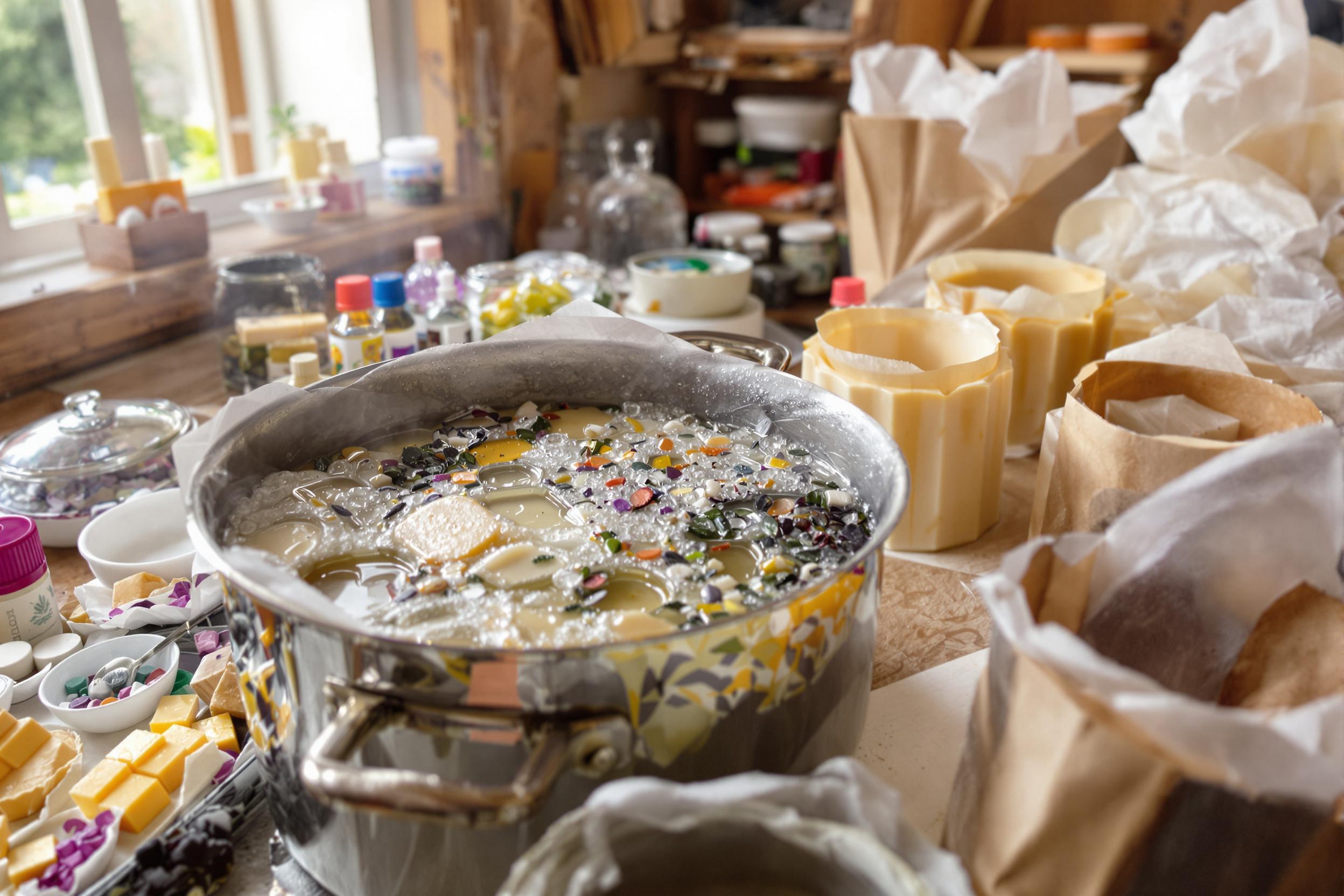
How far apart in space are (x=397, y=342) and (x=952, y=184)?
0.94 m

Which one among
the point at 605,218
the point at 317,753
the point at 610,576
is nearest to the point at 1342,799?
the point at 610,576

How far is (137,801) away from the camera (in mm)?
748

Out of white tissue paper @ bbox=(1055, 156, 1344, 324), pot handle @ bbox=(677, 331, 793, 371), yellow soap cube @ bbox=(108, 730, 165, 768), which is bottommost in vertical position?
yellow soap cube @ bbox=(108, 730, 165, 768)

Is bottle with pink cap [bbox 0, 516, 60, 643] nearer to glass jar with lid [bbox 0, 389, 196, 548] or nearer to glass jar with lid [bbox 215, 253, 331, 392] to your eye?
glass jar with lid [bbox 0, 389, 196, 548]

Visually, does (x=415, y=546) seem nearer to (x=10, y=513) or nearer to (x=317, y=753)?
(x=317, y=753)

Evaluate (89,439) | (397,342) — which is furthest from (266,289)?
(89,439)

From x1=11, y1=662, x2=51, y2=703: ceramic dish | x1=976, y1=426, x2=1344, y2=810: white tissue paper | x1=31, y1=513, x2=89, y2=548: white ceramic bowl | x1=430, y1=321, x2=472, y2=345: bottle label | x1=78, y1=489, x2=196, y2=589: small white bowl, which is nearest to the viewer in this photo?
x1=976, y1=426, x2=1344, y2=810: white tissue paper

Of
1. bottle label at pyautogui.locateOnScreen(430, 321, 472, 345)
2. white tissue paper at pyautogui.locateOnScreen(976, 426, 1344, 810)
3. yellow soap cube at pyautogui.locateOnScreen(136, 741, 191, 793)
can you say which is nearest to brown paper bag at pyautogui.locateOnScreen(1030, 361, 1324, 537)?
white tissue paper at pyautogui.locateOnScreen(976, 426, 1344, 810)

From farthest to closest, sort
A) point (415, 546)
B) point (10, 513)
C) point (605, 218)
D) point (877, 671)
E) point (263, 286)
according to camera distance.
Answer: point (605, 218) → point (263, 286) → point (10, 513) → point (877, 671) → point (415, 546)

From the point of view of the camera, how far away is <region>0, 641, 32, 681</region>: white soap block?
2.95 feet

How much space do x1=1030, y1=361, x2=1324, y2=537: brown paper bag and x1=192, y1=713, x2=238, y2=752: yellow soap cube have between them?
749 mm

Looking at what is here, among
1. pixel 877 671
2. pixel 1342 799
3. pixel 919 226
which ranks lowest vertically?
pixel 877 671

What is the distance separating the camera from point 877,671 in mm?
935

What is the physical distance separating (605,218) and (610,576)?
167 cm
